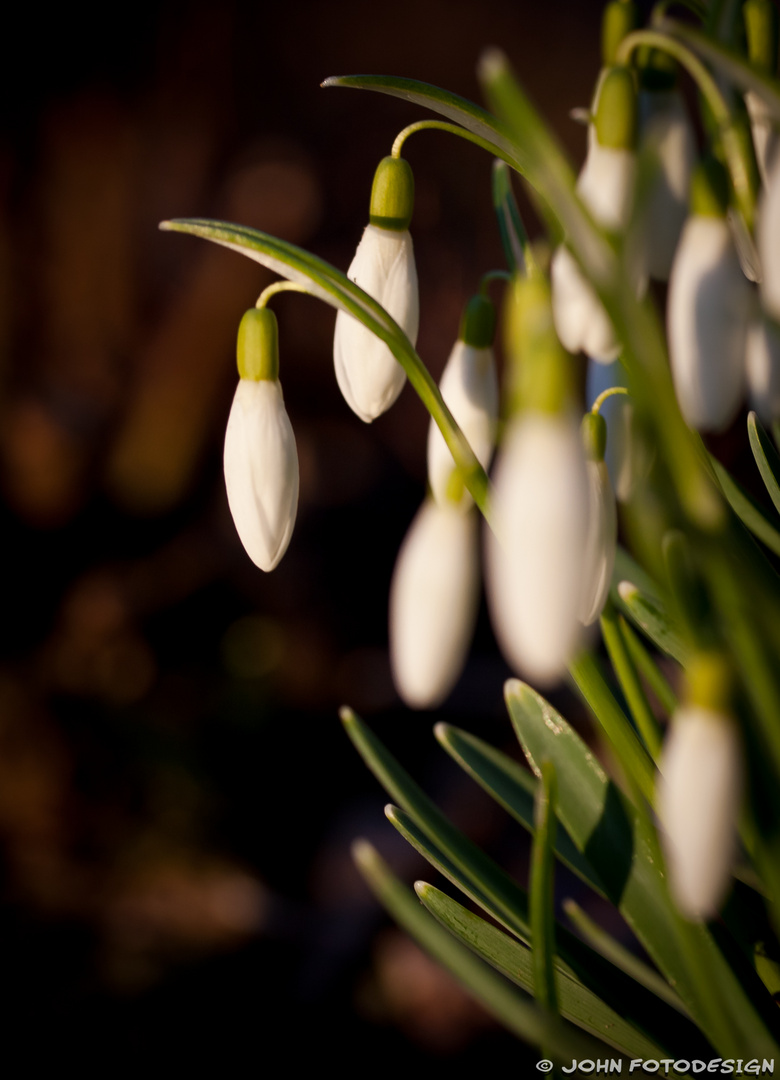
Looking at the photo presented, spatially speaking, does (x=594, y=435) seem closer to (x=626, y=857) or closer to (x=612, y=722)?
(x=612, y=722)

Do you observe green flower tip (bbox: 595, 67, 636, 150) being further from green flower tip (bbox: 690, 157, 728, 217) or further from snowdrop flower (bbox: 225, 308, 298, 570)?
snowdrop flower (bbox: 225, 308, 298, 570)

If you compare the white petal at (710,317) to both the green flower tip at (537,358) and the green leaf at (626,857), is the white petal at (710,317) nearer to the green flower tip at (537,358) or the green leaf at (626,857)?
the green flower tip at (537,358)

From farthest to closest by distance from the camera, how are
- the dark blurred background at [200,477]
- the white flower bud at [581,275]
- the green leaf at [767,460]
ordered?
the dark blurred background at [200,477]
the green leaf at [767,460]
the white flower bud at [581,275]

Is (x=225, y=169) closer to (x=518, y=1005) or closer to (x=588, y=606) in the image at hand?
(x=588, y=606)

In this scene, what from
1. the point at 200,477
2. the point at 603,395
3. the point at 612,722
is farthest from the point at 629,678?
the point at 200,477

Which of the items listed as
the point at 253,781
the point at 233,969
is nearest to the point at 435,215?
the point at 253,781

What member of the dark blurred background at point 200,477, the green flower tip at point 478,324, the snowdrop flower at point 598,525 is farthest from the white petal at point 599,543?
the dark blurred background at point 200,477

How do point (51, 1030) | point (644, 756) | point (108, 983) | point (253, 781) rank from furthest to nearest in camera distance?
point (253, 781) < point (108, 983) < point (51, 1030) < point (644, 756)
